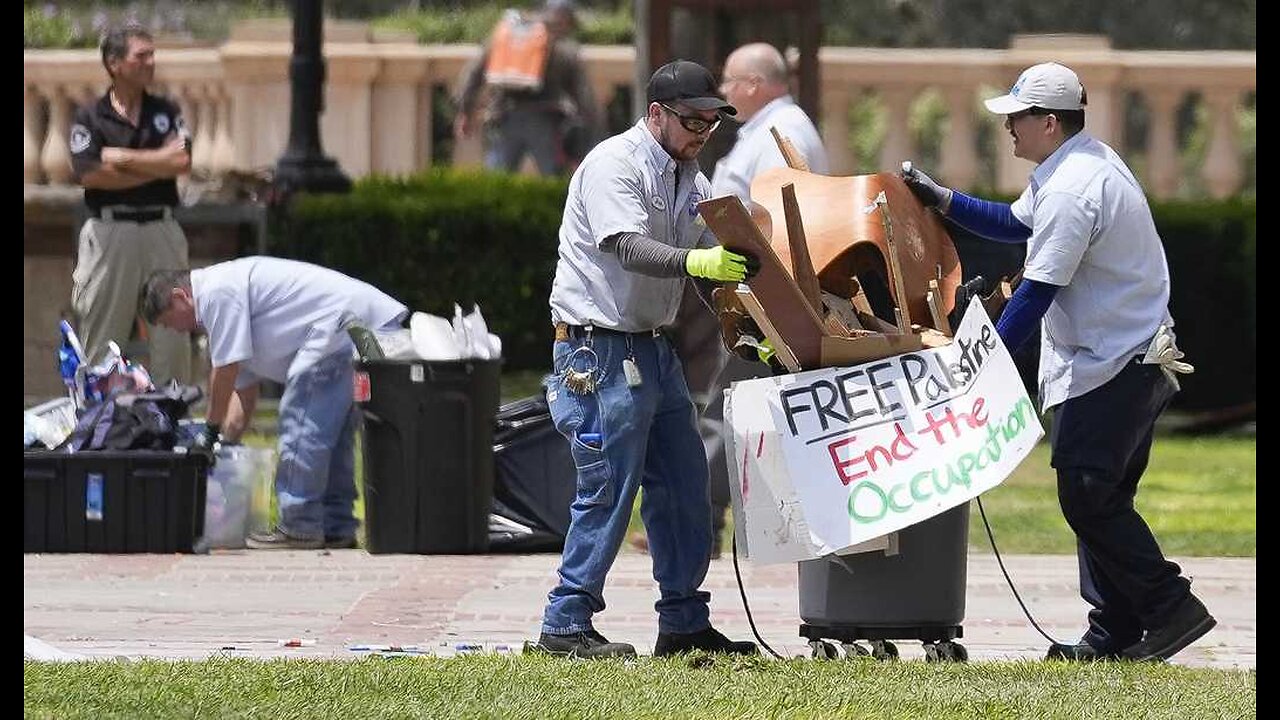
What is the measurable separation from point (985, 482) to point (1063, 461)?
46 cm

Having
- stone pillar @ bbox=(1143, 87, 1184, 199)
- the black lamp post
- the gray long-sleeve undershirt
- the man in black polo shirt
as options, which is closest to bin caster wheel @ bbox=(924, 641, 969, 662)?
the gray long-sleeve undershirt

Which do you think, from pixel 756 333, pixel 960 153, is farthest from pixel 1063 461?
pixel 960 153

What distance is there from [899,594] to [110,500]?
13.6 feet

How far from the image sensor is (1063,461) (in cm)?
868

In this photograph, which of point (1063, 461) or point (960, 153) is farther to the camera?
point (960, 153)

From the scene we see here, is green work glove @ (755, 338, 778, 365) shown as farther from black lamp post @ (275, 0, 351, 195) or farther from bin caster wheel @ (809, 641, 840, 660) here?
black lamp post @ (275, 0, 351, 195)

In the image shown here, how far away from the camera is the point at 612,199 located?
8352 millimetres

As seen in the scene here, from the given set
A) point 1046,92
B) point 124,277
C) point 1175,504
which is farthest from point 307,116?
point 1046,92

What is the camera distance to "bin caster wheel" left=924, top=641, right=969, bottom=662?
28.4ft

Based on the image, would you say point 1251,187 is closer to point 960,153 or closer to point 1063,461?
point 960,153

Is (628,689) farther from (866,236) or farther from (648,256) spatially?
(866,236)

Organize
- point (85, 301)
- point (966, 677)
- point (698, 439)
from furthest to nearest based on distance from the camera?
1. point (85, 301)
2. point (698, 439)
3. point (966, 677)

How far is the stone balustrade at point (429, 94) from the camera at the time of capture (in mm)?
18547

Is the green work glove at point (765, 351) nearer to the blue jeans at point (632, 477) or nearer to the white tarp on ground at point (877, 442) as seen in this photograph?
the white tarp on ground at point (877, 442)
